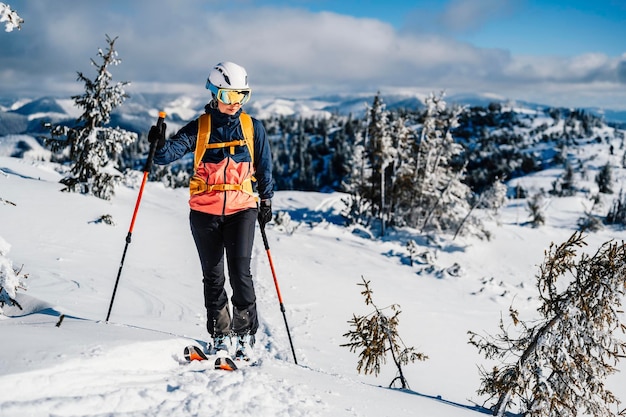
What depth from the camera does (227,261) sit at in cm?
450

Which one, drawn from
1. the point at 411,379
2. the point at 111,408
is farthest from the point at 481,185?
the point at 111,408

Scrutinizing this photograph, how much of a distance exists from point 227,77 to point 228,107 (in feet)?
0.96

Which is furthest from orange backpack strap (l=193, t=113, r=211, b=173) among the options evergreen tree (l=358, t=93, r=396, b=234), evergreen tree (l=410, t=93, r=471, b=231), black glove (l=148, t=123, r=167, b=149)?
evergreen tree (l=358, t=93, r=396, b=234)

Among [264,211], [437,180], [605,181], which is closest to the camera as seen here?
[264,211]

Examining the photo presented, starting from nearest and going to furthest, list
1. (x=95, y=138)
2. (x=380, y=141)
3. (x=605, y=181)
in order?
1. (x=95, y=138)
2. (x=380, y=141)
3. (x=605, y=181)

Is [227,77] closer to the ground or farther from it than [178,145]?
farther from it

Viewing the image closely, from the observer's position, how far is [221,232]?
4.54 meters

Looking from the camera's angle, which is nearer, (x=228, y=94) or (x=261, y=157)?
(x=228, y=94)

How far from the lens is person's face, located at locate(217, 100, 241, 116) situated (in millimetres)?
4297

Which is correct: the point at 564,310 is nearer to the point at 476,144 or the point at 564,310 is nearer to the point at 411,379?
the point at 411,379

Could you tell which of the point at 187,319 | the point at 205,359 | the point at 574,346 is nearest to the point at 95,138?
the point at 187,319

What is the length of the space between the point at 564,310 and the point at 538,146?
154 metres

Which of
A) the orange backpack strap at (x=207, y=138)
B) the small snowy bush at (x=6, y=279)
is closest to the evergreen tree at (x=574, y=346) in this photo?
the orange backpack strap at (x=207, y=138)

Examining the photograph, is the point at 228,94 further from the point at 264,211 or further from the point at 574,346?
the point at 574,346
